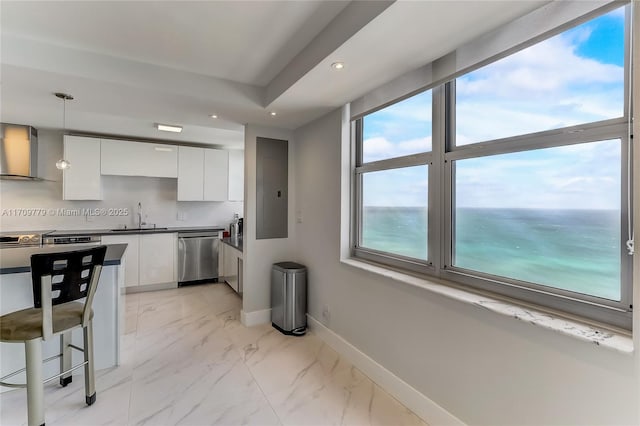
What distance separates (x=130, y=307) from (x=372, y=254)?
11.0 ft

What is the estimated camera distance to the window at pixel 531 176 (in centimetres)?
127

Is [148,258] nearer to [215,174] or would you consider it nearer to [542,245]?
[215,174]

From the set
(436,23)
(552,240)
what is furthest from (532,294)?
(436,23)

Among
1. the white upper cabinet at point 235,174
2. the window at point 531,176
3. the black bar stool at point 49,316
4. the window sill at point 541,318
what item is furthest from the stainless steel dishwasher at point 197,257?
the window sill at point 541,318

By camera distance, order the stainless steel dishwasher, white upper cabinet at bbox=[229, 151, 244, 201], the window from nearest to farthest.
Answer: the window < the stainless steel dishwasher < white upper cabinet at bbox=[229, 151, 244, 201]

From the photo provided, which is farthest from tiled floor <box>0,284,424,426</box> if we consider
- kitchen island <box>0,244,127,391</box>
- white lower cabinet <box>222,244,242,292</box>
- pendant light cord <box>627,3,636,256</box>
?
pendant light cord <box>627,3,636,256</box>

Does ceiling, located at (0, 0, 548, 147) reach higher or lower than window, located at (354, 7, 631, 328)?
higher

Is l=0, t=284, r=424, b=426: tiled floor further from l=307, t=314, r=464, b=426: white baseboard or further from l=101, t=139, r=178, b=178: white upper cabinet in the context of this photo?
l=101, t=139, r=178, b=178: white upper cabinet

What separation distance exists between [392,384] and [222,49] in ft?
9.03

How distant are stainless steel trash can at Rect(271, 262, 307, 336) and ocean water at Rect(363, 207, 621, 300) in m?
1.51

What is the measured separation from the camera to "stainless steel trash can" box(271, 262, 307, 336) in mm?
3203

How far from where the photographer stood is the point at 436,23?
1.51m

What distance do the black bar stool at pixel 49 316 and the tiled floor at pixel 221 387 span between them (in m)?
0.24

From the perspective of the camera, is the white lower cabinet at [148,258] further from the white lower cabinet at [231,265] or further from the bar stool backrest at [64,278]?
the bar stool backrest at [64,278]
